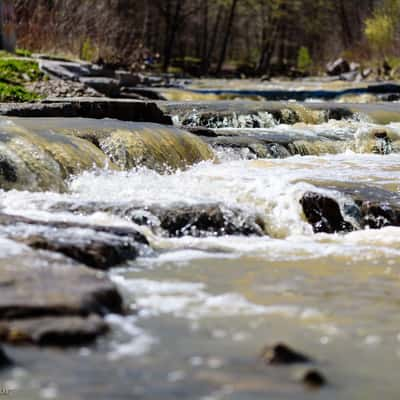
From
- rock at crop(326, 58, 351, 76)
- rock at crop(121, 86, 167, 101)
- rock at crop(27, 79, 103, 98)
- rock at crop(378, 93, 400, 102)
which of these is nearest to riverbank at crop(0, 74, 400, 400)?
rock at crop(27, 79, 103, 98)

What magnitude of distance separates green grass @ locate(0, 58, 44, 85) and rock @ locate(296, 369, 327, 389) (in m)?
10.5

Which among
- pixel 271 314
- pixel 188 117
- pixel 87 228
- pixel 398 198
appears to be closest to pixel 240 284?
pixel 271 314

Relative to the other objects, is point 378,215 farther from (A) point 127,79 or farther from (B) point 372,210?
(A) point 127,79

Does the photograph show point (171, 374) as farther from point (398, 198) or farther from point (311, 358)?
point (398, 198)

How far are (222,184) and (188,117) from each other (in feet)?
17.1

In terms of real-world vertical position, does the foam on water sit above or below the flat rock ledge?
below

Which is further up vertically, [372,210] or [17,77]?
[17,77]

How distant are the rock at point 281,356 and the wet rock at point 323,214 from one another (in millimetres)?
3268

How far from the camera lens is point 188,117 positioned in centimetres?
1256

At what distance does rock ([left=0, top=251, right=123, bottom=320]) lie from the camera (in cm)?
345

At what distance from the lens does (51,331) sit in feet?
10.7

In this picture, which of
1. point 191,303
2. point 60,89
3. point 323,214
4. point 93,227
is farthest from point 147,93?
point 191,303

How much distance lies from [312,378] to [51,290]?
126cm

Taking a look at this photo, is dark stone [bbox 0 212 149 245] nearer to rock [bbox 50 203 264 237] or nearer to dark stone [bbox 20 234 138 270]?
dark stone [bbox 20 234 138 270]
